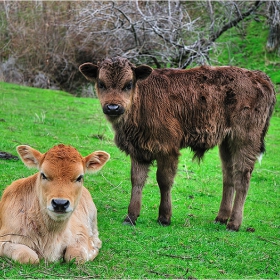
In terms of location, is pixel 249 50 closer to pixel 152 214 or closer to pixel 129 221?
pixel 152 214

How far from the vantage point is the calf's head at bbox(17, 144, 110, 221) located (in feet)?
20.1

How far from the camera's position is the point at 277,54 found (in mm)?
26062

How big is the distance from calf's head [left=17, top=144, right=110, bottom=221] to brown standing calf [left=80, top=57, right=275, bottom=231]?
7.84 ft

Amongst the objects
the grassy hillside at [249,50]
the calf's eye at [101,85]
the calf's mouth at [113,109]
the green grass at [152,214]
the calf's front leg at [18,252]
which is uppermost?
the calf's eye at [101,85]

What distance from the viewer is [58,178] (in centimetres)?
632

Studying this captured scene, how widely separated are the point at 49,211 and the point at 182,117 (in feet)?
12.0

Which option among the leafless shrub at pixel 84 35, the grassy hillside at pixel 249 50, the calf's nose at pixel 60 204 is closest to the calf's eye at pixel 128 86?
the calf's nose at pixel 60 204

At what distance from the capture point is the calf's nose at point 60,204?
6.06m

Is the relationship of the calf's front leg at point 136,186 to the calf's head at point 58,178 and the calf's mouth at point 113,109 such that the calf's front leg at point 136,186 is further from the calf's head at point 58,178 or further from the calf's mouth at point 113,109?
the calf's head at point 58,178

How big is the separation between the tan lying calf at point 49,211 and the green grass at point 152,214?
19cm

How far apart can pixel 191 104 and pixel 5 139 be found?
232 inches

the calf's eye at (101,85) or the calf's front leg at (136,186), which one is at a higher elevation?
Result: the calf's eye at (101,85)

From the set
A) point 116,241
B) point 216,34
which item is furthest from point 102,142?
point 216,34

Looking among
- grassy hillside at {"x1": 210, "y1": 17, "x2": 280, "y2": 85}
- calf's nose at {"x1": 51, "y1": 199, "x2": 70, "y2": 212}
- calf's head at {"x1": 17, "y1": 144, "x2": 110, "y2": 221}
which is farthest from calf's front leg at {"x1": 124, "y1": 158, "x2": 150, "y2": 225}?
grassy hillside at {"x1": 210, "y1": 17, "x2": 280, "y2": 85}
